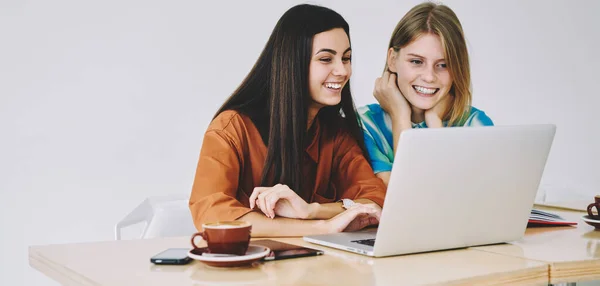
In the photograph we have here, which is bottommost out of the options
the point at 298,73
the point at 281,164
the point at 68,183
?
the point at 68,183

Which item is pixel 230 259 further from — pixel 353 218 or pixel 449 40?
pixel 449 40

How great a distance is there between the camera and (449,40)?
250cm

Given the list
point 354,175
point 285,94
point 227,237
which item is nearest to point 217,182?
point 285,94

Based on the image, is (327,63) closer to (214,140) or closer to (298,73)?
(298,73)

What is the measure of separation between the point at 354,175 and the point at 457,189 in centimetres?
86

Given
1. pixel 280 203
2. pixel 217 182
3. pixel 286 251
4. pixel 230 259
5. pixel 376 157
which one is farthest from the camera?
pixel 376 157

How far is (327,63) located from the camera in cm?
219

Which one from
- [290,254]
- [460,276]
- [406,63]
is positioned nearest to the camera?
[460,276]

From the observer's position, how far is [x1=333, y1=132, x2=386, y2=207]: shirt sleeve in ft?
6.93

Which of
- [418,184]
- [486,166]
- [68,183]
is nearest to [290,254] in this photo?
[418,184]

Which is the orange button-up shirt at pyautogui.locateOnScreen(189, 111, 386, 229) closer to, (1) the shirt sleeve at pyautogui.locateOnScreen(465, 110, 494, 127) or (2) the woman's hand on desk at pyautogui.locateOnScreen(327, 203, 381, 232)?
(2) the woman's hand on desk at pyautogui.locateOnScreen(327, 203, 381, 232)

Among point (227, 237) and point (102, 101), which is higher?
point (102, 101)

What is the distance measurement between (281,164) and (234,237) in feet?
2.95

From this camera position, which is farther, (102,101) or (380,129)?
(102,101)
